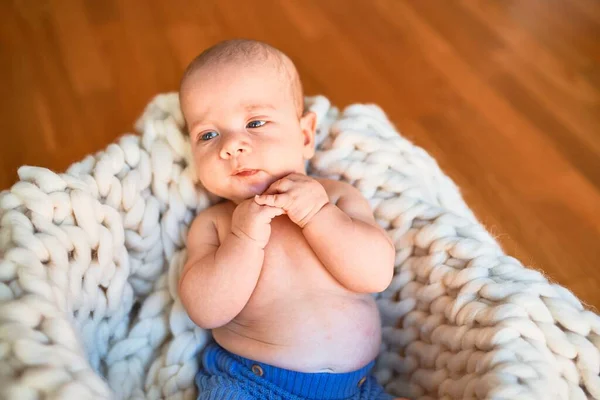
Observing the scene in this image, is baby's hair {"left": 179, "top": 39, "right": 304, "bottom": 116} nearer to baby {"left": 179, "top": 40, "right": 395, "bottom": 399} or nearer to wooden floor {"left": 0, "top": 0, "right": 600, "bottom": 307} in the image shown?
baby {"left": 179, "top": 40, "right": 395, "bottom": 399}

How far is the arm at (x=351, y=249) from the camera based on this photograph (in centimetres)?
76

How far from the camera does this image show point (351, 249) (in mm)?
757

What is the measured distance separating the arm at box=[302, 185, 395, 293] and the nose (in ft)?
0.42

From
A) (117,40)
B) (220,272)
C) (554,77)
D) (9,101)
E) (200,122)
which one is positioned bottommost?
(9,101)

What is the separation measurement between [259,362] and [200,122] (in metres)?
0.33

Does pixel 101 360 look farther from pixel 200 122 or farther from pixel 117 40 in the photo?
pixel 117 40

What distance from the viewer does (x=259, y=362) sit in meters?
0.77

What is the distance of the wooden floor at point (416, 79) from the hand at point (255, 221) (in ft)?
1.70

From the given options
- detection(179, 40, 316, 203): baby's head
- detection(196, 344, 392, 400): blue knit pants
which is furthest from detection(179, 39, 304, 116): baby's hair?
detection(196, 344, 392, 400): blue knit pants

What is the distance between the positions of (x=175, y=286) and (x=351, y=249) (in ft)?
0.91

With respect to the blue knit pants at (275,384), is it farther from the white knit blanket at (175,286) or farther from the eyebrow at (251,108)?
the eyebrow at (251,108)

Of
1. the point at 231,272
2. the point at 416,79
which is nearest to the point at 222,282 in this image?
the point at 231,272

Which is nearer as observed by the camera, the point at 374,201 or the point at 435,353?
the point at 435,353

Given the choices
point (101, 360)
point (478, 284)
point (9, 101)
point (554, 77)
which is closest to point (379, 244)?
point (478, 284)
